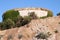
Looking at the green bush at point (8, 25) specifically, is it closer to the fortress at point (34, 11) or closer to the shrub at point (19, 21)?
the shrub at point (19, 21)

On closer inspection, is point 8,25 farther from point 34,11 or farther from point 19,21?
point 34,11

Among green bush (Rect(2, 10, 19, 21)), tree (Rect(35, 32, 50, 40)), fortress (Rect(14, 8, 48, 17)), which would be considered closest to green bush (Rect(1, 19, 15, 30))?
green bush (Rect(2, 10, 19, 21))

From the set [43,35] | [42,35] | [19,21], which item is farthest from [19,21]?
[43,35]

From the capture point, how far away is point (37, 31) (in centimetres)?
3609

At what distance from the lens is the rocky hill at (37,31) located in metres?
34.7

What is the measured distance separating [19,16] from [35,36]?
9.71 metres

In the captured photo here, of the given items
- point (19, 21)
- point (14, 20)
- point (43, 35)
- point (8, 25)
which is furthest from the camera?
point (14, 20)

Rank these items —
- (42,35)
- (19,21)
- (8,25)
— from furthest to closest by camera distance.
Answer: (19,21) < (8,25) < (42,35)

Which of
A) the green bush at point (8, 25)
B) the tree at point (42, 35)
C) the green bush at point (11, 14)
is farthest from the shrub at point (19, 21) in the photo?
the tree at point (42, 35)

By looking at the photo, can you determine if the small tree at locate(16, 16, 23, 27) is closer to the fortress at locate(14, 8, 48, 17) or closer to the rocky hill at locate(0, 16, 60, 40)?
the rocky hill at locate(0, 16, 60, 40)

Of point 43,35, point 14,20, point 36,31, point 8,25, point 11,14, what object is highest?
point 43,35

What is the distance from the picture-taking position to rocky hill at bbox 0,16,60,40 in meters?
34.7

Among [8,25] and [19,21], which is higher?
[19,21]

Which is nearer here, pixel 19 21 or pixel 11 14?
pixel 19 21
